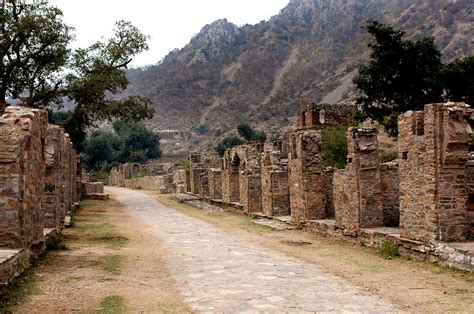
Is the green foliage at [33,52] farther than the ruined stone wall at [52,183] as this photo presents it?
Yes

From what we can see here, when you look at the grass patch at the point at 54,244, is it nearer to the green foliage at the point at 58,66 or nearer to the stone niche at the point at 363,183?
the stone niche at the point at 363,183

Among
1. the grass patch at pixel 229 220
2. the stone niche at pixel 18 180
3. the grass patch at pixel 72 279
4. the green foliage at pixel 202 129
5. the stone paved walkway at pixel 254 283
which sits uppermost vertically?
the green foliage at pixel 202 129

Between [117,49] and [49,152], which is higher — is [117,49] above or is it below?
above

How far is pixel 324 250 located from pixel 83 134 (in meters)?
30.8

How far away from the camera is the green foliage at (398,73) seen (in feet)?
104

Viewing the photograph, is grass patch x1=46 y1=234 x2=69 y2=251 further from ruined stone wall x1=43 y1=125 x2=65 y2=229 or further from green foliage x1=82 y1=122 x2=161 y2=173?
green foliage x1=82 y1=122 x2=161 y2=173

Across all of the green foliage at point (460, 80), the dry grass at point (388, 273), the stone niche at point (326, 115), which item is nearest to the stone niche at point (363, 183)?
the dry grass at point (388, 273)

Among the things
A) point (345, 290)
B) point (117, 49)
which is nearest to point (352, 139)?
point (345, 290)

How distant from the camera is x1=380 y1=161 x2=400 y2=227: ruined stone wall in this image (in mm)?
12172

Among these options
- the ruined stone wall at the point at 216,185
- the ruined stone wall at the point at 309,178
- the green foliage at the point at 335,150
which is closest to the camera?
the ruined stone wall at the point at 309,178

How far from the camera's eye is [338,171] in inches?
508

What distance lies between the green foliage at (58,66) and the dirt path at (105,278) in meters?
15.4

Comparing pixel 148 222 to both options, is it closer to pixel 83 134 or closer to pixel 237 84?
pixel 83 134

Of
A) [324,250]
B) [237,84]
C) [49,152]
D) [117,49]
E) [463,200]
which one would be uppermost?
[237,84]
